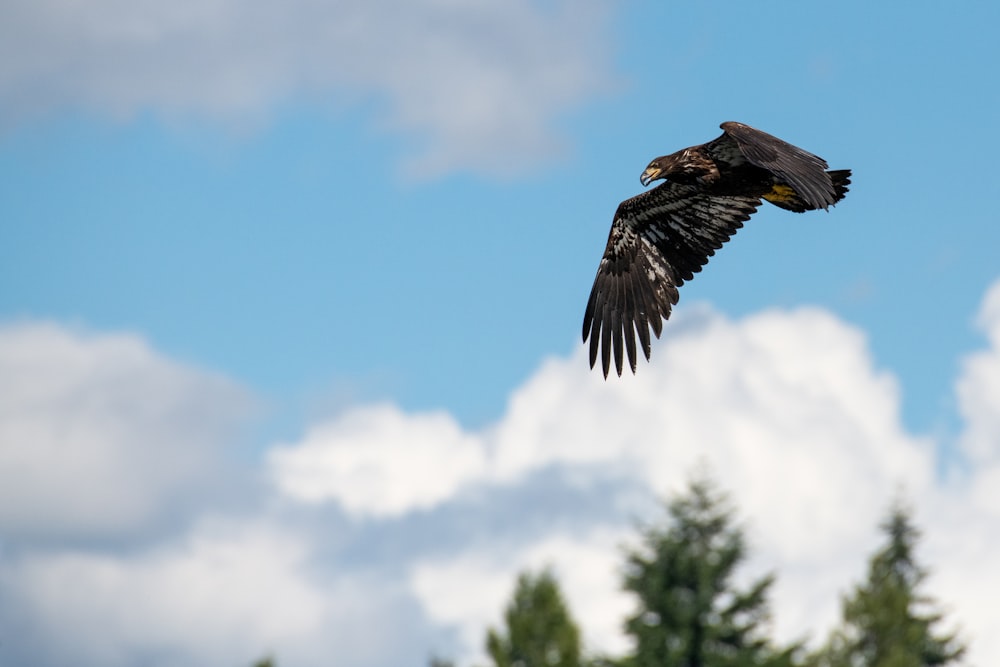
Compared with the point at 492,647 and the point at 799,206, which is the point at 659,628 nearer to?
the point at 492,647

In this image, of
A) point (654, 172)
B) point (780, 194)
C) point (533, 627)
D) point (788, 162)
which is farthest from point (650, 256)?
point (533, 627)

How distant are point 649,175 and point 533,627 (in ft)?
119

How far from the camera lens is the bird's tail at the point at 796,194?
58.9 feet

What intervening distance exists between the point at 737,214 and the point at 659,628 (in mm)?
38013

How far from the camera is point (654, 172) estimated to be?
18.2 metres

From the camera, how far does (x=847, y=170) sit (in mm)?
18000

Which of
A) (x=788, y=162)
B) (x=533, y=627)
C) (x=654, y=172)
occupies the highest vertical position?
(x=533, y=627)

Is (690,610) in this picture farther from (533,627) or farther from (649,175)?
(649,175)

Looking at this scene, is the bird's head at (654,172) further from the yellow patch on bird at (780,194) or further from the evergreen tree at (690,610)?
the evergreen tree at (690,610)

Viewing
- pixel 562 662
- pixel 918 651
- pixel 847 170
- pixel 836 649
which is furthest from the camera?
pixel 918 651

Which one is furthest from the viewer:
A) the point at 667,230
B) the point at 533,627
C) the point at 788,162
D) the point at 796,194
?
the point at 533,627

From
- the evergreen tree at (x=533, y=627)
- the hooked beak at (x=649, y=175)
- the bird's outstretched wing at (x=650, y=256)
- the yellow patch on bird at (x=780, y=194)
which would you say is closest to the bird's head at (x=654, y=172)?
the hooked beak at (x=649, y=175)

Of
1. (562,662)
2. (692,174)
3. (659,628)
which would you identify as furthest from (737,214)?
(659,628)

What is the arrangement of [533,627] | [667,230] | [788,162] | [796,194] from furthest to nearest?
[533,627] < [667,230] < [796,194] < [788,162]
